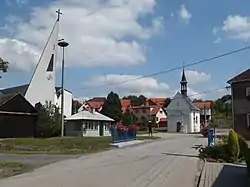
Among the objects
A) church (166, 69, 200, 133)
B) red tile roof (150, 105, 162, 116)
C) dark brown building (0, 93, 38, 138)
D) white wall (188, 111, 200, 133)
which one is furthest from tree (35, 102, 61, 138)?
red tile roof (150, 105, 162, 116)

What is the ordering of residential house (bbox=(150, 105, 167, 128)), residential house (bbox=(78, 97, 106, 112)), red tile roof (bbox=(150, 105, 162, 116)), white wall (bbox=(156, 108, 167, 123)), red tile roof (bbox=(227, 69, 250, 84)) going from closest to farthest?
red tile roof (bbox=(227, 69, 250, 84)) → residential house (bbox=(78, 97, 106, 112)) → residential house (bbox=(150, 105, 167, 128)) → red tile roof (bbox=(150, 105, 162, 116)) → white wall (bbox=(156, 108, 167, 123))

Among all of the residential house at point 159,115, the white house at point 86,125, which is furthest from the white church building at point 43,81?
the residential house at point 159,115

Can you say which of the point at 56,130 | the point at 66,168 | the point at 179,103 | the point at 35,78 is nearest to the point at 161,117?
the point at 179,103

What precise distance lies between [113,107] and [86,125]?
1130 inches

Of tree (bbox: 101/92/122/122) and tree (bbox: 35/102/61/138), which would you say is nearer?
tree (bbox: 35/102/61/138)

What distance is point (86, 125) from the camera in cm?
5631

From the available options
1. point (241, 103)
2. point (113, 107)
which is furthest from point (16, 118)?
point (113, 107)

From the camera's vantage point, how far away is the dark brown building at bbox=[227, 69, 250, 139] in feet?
138

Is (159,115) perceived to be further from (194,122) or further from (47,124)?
(47,124)

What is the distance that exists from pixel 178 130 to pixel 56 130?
129 feet

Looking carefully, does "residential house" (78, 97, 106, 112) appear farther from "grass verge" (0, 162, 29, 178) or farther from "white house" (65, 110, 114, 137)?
"grass verge" (0, 162, 29, 178)

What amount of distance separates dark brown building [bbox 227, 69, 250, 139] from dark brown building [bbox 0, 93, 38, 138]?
2440 centimetres

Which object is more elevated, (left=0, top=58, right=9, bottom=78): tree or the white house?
(left=0, top=58, right=9, bottom=78): tree

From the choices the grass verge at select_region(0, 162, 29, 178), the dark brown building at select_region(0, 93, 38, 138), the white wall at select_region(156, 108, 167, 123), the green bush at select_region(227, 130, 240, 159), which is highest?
the white wall at select_region(156, 108, 167, 123)
